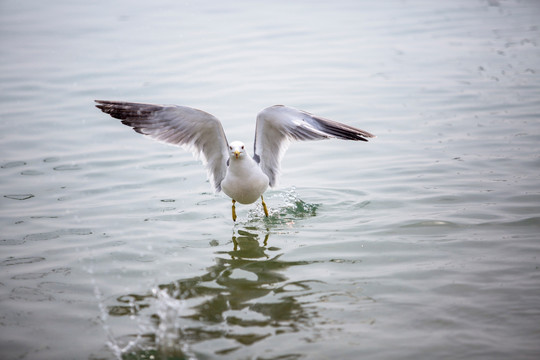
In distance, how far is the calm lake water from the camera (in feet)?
16.2

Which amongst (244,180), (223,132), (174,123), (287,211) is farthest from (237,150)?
(287,211)

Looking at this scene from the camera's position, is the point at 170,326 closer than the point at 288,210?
Yes

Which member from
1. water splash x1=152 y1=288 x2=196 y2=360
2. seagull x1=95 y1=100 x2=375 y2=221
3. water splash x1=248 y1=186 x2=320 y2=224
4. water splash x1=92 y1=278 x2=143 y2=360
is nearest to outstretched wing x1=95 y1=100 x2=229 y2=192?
seagull x1=95 y1=100 x2=375 y2=221

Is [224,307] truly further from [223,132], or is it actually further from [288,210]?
[223,132]

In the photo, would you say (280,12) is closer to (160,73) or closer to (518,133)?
(160,73)

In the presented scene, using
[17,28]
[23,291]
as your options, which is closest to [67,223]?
[23,291]

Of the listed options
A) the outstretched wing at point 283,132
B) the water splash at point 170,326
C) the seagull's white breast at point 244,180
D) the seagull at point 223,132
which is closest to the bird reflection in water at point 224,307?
the water splash at point 170,326

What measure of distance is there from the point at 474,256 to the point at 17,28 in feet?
51.2

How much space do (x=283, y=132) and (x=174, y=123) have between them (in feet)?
4.25

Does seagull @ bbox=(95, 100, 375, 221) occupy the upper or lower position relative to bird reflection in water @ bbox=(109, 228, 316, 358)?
upper

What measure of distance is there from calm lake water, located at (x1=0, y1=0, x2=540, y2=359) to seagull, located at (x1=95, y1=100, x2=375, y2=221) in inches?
21.8

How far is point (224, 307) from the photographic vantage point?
5.32m

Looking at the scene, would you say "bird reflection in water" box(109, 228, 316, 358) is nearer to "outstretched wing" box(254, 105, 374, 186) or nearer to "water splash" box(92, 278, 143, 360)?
"water splash" box(92, 278, 143, 360)

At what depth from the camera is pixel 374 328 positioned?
193 inches
